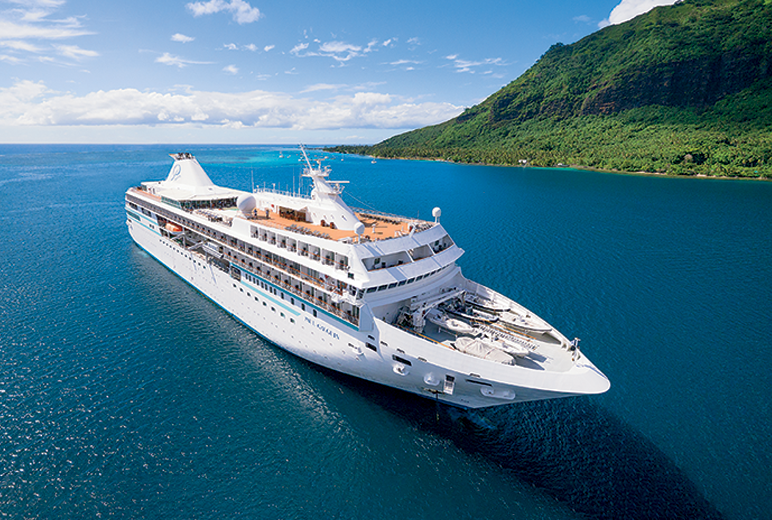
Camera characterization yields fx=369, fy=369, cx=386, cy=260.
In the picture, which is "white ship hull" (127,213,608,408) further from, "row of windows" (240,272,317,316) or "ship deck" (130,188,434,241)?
"ship deck" (130,188,434,241)

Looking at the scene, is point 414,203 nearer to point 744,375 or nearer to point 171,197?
point 171,197

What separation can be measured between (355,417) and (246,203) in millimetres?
19873

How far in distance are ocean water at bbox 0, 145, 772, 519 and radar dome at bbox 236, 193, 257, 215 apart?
1012cm

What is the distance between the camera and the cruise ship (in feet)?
63.9

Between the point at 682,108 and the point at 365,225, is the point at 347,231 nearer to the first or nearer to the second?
the point at 365,225

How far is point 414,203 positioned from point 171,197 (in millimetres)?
52318

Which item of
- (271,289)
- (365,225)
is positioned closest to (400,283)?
(365,225)

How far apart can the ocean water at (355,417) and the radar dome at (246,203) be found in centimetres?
1012

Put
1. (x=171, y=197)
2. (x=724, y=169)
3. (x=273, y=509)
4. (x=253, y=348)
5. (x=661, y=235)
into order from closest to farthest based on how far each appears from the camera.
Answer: (x=273, y=509)
(x=253, y=348)
(x=171, y=197)
(x=661, y=235)
(x=724, y=169)

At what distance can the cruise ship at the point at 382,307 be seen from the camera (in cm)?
1947

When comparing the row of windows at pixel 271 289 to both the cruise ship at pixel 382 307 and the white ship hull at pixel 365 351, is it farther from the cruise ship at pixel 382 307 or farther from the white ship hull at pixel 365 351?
the white ship hull at pixel 365 351

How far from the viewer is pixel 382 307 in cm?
2259

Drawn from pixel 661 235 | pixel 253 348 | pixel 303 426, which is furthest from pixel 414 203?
pixel 303 426

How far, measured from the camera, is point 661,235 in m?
59.3
